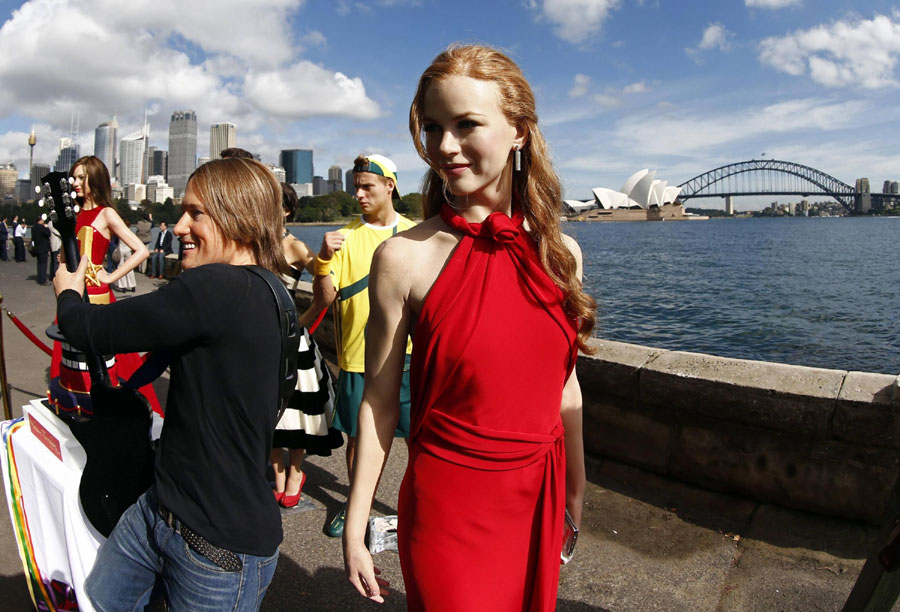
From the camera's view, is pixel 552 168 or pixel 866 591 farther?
pixel 866 591

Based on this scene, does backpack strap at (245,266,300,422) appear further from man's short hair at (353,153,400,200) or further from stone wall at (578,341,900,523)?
stone wall at (578,341,900,523)

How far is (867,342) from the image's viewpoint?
1590 centimetres

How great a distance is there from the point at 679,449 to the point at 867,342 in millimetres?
14537

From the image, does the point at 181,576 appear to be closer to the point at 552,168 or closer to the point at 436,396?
the point at 436,396

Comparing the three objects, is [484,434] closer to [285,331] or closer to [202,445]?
[285,331]

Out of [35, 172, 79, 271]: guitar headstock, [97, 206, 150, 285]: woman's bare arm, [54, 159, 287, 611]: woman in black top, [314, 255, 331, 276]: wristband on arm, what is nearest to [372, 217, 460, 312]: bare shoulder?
[54, 159, 287, 611]: woman in black top

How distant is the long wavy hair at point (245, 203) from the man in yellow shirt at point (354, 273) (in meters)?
1.60

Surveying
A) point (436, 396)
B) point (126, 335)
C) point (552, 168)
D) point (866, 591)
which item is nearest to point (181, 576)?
point (126, 335)

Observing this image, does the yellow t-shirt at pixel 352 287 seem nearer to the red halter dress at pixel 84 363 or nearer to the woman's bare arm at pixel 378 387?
the red halter dress at pixel 84 363

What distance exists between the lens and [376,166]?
4.06 meters

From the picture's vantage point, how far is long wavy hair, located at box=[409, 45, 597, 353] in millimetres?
1654

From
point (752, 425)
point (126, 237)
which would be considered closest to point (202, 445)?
point (752, 425)

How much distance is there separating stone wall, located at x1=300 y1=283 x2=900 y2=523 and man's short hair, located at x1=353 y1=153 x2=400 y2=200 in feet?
5.68

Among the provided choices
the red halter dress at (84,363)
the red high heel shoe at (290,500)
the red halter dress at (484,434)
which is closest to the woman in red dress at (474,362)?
the red halter dress at (484,434)
